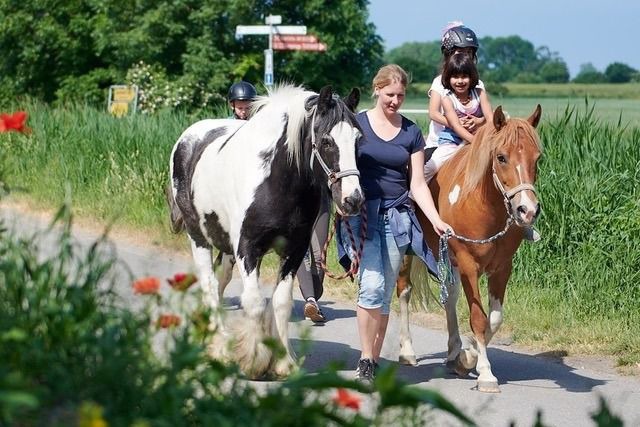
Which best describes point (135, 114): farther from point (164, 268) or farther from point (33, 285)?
point (33, 285)

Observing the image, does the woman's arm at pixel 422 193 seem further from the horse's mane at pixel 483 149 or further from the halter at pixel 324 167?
the halter at pixel 324 167

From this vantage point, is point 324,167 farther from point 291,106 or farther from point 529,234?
point 529,234

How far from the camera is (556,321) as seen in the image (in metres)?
10.5

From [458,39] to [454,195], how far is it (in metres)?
1.24

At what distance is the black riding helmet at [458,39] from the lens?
9.27 metres

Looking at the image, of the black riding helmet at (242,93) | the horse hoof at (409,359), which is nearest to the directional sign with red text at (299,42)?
the black riding helmet at (242,93)

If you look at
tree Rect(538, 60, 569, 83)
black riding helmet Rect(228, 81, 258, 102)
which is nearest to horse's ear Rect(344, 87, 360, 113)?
black riding helmet Rect(228, 81, 258, 102)

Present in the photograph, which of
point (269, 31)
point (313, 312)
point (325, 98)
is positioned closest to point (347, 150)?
point (325, 98)

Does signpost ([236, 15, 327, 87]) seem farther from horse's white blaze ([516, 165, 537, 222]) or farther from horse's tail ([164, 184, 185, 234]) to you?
horse's white blaze ([516, 165, 537, 222])

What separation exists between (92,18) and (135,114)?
27.2 m

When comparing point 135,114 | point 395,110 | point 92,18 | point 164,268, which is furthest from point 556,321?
point 92,18

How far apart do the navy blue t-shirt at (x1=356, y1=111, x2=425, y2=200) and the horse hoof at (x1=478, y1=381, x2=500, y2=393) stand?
4.44 ft

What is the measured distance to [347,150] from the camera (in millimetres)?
7945

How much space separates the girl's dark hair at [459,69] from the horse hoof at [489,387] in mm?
2159
